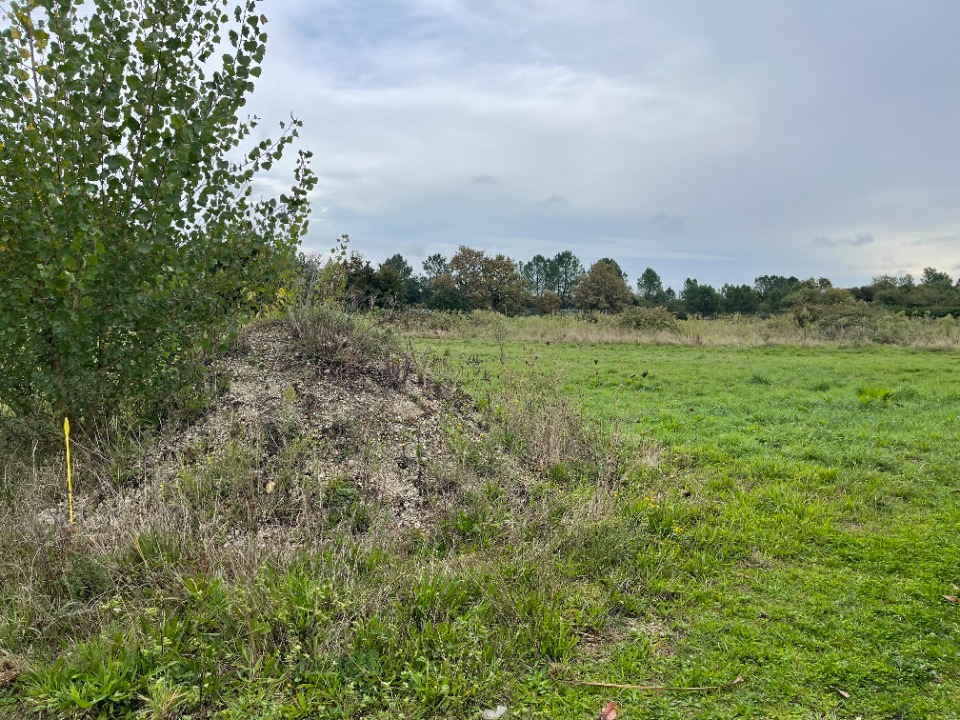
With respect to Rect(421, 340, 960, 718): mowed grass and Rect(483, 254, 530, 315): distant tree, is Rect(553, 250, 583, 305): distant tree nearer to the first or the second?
Rect(483, 254, 530, 315): distant tree

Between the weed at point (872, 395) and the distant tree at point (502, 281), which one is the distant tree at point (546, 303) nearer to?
the distant tree at point (502, 281)

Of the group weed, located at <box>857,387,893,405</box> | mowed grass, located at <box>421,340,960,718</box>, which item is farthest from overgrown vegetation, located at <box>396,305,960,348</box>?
mowed grass, located at <box>421,340,960,718</box>

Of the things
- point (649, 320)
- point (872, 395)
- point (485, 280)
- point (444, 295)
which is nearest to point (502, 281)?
point (485, 280)

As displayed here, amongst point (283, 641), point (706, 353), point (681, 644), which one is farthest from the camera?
Result: point (706, 353)

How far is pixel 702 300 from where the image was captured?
60219mm

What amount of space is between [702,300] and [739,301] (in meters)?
3.52

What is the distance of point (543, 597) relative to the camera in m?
3.51

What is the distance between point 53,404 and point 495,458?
3730 mm

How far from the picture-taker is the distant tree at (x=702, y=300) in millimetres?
59553

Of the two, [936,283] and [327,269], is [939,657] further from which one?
[936,283]

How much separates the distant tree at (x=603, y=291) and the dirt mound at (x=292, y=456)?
46195 mm

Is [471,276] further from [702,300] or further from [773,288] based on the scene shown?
[773,288]

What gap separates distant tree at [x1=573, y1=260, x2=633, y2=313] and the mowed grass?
4299cm

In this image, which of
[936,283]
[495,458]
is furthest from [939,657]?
[936,283]
